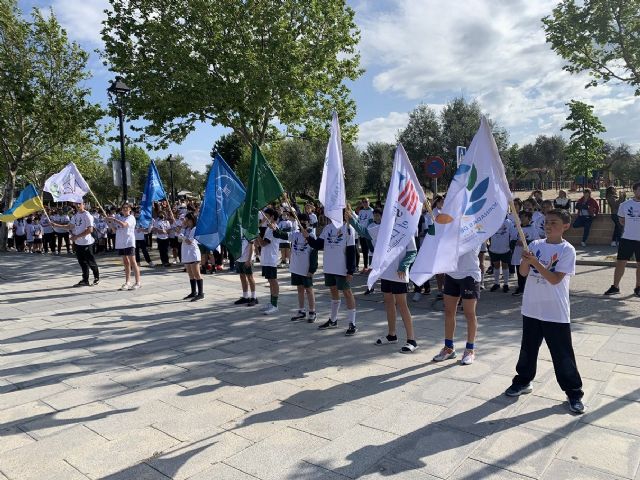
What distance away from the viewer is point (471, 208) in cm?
493

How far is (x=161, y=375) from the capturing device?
5.72 metres

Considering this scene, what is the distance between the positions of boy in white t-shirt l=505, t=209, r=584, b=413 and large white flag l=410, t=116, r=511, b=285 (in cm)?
53

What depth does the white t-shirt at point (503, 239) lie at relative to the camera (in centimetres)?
1016

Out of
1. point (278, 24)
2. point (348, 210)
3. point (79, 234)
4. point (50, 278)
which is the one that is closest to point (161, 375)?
point (348, 210)

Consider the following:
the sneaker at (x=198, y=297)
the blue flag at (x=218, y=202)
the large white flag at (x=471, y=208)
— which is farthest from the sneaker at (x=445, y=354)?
the sneaker at (x=198, y=297)

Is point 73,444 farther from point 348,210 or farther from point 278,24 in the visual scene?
point 278,24

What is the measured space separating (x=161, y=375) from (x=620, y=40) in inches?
580

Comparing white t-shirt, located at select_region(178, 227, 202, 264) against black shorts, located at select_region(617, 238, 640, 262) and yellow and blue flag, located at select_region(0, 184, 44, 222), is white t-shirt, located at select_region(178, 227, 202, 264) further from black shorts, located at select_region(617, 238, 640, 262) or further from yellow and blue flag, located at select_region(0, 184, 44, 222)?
black shorts, located at select_region(617, 238, 640, 262)

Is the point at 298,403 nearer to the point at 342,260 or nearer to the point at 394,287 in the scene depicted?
the point at 394,287

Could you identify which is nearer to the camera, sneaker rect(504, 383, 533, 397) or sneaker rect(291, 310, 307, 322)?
sneaker rect(504, 383, 533, 397)

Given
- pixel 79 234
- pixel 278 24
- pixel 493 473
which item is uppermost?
pixel 278 24

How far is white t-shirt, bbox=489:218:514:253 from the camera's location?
10.2m

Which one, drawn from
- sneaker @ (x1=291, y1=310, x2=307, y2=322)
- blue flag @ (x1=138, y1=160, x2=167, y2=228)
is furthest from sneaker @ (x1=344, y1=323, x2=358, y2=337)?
blue flag @ (x1=138, y1=160, x2=167, y2=228)

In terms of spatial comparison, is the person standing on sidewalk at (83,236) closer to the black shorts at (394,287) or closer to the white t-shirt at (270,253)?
the white t-shirt at (270,253)
